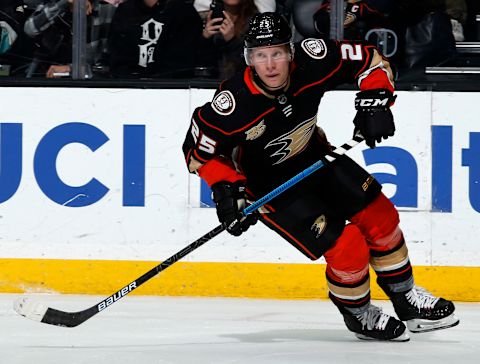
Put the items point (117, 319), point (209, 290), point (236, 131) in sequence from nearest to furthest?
point (236, 131) → point (117, 319) → point (209, 290)

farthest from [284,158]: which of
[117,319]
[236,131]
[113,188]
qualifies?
[113,188]

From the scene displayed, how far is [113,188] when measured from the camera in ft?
17.4

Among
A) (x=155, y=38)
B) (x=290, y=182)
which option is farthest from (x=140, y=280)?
(x=155, y=38)

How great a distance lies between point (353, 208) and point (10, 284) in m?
1.81

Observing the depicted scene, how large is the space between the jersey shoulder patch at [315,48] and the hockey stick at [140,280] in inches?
11.7

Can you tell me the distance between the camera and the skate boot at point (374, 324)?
416 centimetres

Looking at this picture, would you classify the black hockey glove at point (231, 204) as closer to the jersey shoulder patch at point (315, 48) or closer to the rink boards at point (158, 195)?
the jersey shoulder patch at point (315, 48)

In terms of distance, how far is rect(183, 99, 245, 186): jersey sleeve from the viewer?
13.0ft

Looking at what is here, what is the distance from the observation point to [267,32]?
3.92 metres

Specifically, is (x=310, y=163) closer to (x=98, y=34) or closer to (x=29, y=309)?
(x=29, y=309)

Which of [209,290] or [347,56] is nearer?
[347,56]

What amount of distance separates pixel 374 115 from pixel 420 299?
647 millimetres

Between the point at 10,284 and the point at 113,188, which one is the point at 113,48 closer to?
the point at 113,188

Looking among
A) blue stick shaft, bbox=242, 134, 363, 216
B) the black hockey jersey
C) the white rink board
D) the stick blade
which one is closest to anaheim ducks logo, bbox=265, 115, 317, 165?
the black hockey jersey
